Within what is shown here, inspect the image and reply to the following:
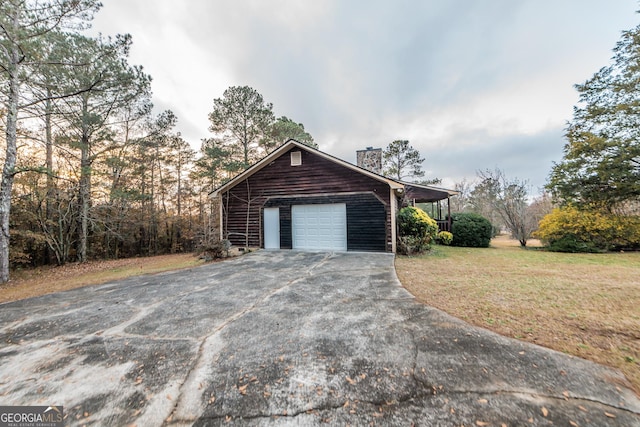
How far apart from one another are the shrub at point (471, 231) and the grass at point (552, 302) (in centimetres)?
548

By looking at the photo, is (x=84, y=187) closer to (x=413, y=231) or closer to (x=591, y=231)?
(x=413, y=231)

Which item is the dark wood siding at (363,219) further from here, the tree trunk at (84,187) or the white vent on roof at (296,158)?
the tree trunk at (84,187)

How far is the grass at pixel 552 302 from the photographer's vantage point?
2.35m

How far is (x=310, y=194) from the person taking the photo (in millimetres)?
9820

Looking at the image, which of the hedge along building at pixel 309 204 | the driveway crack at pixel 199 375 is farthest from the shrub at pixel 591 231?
the driveway crack at pixel 199 375

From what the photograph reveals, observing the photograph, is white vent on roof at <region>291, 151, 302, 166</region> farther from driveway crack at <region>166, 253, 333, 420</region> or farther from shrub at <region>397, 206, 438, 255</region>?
driveway crack at <region>166, 253, 333, 420</region>

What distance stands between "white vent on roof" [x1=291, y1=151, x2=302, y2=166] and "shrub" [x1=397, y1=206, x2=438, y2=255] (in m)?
4.86

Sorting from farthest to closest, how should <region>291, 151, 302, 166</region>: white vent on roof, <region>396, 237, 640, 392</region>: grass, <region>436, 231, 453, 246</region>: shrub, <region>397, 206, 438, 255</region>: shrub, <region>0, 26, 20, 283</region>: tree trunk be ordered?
<region>436, 231, 453, 246</region>: shrub → <region>291, 151, 302, 166</region>: white vent on roof → <region>397, 206, 438, 255</region>: shrub → <region>0, 26, 20, 283</region>: tree trunk → <region>396, 237, 640, 392</region>: grass

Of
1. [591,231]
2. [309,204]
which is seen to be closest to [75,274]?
[309,204]

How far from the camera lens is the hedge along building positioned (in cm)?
899

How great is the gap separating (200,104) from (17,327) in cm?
1521

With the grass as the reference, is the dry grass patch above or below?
below

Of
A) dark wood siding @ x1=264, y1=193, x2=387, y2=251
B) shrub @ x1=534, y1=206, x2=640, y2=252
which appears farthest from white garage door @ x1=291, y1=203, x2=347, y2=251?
shrub @ x1=534, y1=206, x2=640, y2=252

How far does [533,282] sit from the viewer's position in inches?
182
